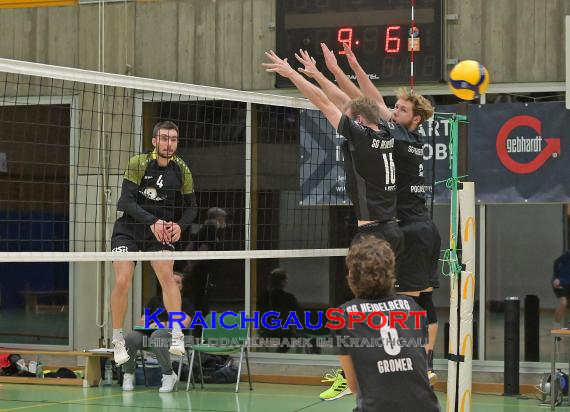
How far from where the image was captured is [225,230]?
13562 millimetres

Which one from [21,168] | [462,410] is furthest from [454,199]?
[21,168]

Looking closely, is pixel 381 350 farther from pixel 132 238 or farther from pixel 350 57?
pixel 132 238

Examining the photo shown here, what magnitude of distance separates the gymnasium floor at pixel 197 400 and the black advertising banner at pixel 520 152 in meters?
2.37

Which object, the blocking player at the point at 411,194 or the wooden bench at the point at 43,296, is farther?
the wooden bench at the point at 43,296

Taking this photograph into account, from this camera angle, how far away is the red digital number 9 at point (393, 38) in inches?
480

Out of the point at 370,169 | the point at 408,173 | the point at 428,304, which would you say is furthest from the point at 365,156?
the point at 428,304

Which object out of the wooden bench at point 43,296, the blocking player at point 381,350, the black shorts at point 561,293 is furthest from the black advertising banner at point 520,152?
the blocking player at point 381,350

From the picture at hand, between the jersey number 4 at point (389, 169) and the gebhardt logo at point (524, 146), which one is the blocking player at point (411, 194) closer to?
the jersey number 4 at point (389, 169)

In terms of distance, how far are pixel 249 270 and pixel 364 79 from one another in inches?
213

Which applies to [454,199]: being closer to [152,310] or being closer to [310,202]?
[310,202]

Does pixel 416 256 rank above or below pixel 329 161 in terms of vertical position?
below

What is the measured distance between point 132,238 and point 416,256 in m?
2.55

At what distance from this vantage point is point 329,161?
12758mm

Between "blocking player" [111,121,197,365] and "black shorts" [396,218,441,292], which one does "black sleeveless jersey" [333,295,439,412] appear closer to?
"black shorts" [396,218,441,292]
